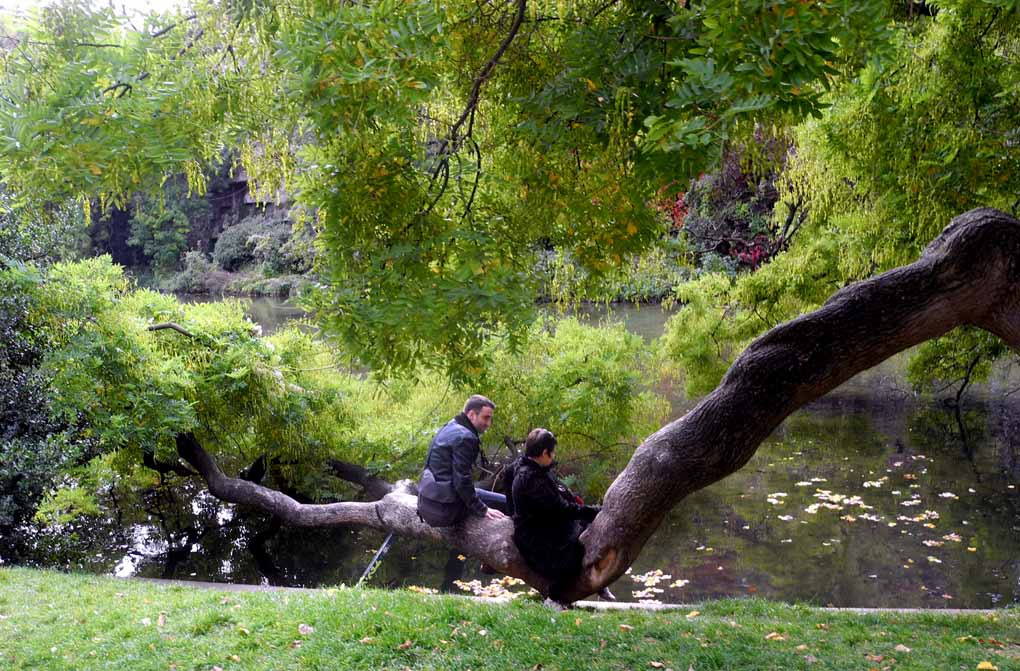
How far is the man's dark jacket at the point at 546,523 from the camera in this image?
618cm

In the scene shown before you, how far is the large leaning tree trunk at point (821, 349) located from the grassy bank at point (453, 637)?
0.88m

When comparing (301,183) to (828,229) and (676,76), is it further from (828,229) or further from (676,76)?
(828,229)

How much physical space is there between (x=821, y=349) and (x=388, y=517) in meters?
4.69

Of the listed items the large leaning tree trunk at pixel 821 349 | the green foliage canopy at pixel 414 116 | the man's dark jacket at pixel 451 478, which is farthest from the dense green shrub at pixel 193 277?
the large leaning tree trunk at pixel 821 349

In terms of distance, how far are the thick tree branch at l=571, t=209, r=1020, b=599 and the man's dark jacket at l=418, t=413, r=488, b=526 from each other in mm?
1418

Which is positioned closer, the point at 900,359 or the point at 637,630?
the point at 637,630

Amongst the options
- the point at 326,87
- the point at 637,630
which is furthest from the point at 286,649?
the point at 326,87

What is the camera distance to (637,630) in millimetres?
5539

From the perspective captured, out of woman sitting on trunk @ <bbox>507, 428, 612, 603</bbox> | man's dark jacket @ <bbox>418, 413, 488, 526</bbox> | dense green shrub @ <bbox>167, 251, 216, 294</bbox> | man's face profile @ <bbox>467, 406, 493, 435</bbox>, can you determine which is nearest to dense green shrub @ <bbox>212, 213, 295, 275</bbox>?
dense green shrub @ <bbox>167, 251, 216, 294</bbox>

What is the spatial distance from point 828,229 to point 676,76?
27.2ft

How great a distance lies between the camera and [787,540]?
10617 mm

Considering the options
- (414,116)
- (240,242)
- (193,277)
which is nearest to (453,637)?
(414,116)

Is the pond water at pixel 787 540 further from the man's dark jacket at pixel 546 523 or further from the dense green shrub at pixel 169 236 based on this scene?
the dense green shrub at pixel 169 236

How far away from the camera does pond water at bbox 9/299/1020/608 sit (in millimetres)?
9352
